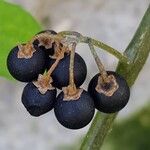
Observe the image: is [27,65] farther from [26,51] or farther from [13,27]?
[13,27]

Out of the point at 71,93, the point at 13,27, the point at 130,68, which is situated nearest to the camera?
the point at 71,93

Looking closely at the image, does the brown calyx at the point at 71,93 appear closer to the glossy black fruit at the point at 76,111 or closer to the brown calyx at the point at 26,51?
the glossy black fruit at the point at 76,111

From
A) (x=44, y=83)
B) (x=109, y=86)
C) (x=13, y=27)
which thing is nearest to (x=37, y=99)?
(x=44, y=83)

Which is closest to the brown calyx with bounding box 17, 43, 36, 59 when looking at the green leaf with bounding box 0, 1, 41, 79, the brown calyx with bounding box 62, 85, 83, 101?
the brown calyx with bounding box 62, 85, 83, 101

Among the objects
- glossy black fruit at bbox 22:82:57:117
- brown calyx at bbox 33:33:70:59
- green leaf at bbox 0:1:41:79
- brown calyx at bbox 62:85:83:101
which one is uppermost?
brown calyx at bbox 33:33:70:59

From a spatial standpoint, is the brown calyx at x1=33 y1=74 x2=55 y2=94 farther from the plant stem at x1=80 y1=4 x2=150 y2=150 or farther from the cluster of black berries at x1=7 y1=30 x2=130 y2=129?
the plant stem at x1=80 y1=4 x2=150 y2=150

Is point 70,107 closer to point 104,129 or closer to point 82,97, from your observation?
point 82,97
